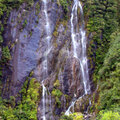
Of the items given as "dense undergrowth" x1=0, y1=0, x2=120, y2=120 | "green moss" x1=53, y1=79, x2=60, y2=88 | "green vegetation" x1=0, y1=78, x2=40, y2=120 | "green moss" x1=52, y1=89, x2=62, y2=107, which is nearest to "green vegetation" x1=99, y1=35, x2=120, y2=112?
"dense undergrowth" x1=0, y1=0, x2=120, y2=120

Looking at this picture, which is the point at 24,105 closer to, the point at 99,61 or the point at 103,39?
the point at 99,61

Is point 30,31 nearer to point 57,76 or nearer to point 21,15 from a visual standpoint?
point 21,15

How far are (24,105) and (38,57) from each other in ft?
13.5

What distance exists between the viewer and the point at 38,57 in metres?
14.3

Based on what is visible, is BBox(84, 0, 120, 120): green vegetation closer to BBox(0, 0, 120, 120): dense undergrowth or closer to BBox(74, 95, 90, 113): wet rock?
BBox(0, 0, 120, 120): dense undergrowth

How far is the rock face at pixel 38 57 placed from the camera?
44.8ft

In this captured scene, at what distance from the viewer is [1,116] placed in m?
12.0

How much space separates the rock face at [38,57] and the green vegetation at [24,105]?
0.47 metres

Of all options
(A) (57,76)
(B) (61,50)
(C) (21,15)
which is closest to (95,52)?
(B) (61,50)

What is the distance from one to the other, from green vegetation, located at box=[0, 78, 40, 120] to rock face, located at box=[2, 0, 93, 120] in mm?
466

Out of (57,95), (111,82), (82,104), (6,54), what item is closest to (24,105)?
(57,95)

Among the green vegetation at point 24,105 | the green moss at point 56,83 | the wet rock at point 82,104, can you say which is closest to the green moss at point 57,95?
the green moss at point 56,83

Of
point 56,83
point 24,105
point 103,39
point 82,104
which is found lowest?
point 82,104

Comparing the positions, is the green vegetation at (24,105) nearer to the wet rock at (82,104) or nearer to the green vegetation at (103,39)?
the wet rock at (82,104)
